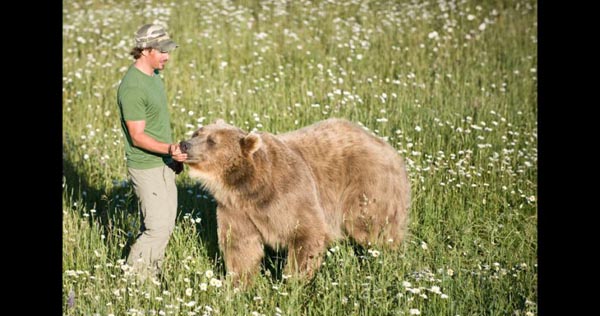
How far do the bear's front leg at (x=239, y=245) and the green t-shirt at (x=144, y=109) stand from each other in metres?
0.75

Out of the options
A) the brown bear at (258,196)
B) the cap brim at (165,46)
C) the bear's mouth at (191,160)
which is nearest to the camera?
the cap brim at (165,46)

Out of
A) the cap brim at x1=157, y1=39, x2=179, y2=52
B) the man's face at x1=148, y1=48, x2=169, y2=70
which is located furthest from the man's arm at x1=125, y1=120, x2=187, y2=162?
the cap brim at x1=157, y1=39, x2=179, y2=52

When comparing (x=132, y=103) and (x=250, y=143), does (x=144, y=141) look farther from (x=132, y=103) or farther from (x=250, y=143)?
(x=250, y=143)

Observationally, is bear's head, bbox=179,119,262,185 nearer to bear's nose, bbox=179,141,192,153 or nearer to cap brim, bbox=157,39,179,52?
bear's nose, bbox=179,141,192,153

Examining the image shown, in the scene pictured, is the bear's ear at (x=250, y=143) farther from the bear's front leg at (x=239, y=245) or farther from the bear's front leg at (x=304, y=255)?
the bear's front leg at (x=304, y=255)

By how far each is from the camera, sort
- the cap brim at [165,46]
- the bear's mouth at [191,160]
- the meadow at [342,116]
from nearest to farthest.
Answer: the meadow at [342,116]
the cap brim at [165,46]
the bear's mouth at [191,160]

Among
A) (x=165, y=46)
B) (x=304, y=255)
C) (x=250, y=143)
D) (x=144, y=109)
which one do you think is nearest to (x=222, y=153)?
(x=250, y=143)

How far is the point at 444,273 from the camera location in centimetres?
605

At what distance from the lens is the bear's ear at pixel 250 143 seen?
20.5 ft

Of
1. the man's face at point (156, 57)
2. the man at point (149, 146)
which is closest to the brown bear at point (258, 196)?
the man at point (149, 146)

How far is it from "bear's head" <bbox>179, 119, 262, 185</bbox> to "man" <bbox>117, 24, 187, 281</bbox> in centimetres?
17

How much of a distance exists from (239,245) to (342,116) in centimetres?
407

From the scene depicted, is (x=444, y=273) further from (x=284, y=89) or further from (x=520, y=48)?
(x=520, y=48)
